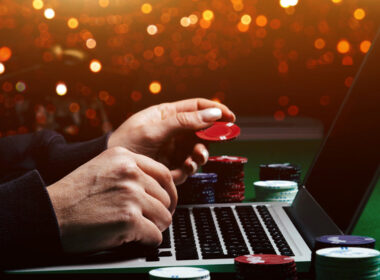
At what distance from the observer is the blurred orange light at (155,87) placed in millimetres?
7176

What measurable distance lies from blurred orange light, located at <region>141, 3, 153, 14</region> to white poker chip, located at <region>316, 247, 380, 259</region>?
22.3 feet

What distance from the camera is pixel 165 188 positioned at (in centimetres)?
98

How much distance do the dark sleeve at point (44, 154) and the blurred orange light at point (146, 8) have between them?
5869 mm

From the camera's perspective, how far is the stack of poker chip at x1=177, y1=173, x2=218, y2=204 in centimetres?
137

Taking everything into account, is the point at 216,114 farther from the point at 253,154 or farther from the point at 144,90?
the point at 144,90

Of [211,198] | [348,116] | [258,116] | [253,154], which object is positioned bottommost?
[258,116]

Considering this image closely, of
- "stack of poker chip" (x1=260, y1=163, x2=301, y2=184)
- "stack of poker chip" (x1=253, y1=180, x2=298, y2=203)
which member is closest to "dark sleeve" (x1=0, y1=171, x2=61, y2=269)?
"stack of poker chip" (x1=253, y1=180, x2=298, y2=203)

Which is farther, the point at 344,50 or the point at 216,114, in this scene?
the point at 344,50

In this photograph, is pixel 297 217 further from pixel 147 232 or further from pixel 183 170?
pixel 147 232

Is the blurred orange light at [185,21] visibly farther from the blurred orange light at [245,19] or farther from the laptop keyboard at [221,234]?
the laptop keyboard at [221,234]

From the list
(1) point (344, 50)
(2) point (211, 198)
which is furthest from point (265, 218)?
(1) point (344, 50)

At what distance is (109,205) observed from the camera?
33.4 inches

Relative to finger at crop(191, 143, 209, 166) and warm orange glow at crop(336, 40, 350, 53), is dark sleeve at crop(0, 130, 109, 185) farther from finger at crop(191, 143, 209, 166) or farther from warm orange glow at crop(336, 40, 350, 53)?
warm orange glow at crop(336, 40, 350, 53)

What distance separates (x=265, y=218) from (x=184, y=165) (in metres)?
0.21
